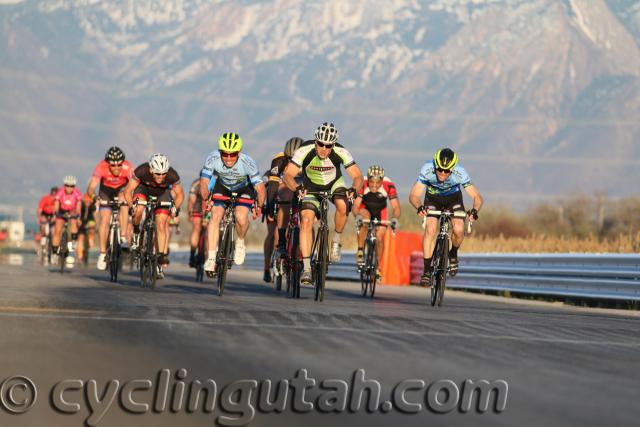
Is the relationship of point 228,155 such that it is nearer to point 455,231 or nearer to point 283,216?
point 283,216

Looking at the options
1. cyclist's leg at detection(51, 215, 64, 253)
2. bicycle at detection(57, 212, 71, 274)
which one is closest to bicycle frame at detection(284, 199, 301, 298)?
bicycle at detection(57, 212, 71, 274)

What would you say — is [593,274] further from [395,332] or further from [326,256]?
[395,332]

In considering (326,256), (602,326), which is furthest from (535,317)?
(326,256)

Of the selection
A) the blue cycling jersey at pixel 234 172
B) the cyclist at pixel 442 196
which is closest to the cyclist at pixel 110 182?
the blue cycling jersey at pixel 234 172

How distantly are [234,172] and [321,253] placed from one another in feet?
6.06

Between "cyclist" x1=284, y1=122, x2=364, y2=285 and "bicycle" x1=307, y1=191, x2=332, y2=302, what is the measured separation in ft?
0.26

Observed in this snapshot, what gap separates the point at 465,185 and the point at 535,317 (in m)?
3.23

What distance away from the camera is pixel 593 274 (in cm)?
2280

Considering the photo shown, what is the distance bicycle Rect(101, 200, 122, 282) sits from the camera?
2239 centimetres

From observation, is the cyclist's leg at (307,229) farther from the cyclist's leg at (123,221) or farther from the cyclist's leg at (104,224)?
the cyclist's leg at (104,224)

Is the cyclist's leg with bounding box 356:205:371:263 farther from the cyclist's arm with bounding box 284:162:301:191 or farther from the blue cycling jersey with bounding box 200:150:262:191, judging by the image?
the cyclist's arm with bounding box 284:162:301:191

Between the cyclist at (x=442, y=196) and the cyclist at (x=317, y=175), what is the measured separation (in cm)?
97

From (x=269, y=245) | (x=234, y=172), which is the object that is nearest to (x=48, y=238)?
(x=269, y=245)

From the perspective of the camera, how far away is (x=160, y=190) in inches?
818
